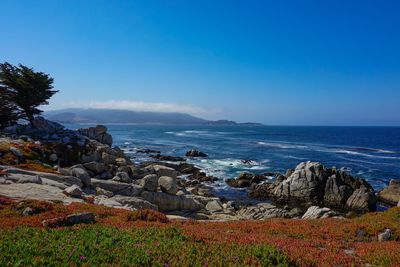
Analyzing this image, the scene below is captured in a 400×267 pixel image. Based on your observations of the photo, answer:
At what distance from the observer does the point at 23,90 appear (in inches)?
1937

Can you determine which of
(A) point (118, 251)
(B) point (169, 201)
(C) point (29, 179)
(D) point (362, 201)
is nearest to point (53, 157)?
(C) point (29, 179)

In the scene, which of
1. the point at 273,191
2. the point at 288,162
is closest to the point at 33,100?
the point at 273,191

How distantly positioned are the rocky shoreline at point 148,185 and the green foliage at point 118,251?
11.8 meters

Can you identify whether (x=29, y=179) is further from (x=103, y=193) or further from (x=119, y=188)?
(x=119, y=188)

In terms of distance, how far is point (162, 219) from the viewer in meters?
17.4

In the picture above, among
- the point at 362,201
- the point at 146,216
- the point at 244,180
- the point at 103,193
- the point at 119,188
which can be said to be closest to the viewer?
the point at 146,216

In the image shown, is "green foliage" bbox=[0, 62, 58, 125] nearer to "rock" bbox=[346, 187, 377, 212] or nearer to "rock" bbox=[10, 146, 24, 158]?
"rock" bbox=[10, 146, 24, 158]

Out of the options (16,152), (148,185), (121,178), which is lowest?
(148,185)

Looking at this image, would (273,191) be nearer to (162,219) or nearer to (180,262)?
(162,219)

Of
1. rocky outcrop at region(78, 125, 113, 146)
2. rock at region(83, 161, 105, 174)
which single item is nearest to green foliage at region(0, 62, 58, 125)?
rocky outcrop at region(78, 125, 113, 146)

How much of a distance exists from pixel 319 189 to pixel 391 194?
9.49m

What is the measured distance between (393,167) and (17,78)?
2932 inches

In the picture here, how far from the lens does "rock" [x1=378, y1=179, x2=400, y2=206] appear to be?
4262 cm

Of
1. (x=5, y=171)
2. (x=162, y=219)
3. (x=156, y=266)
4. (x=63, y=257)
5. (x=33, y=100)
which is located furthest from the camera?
(x=33, y=100)
